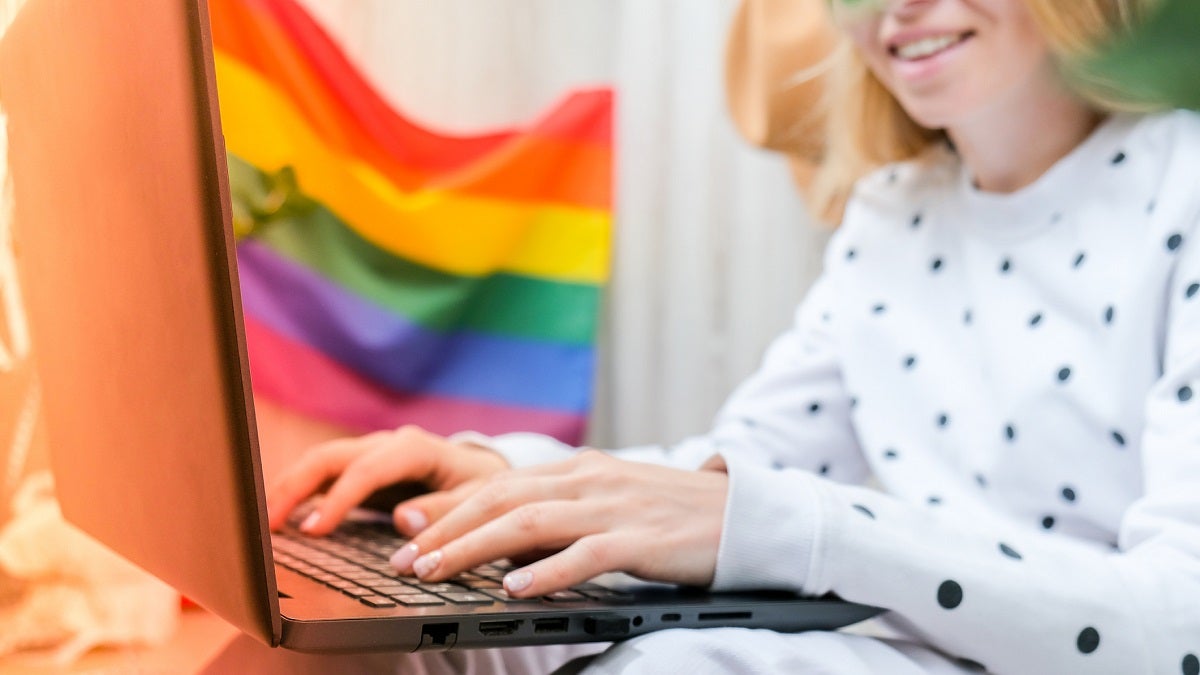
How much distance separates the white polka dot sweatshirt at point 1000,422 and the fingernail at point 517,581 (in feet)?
0.31

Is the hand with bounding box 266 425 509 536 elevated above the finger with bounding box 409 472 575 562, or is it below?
below

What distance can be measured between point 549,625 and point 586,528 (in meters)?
0.09

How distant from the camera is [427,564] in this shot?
0.47 meters

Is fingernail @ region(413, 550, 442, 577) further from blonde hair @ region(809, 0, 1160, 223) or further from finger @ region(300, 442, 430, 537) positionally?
blonde hair @ region(809, 0, 1160, 223)

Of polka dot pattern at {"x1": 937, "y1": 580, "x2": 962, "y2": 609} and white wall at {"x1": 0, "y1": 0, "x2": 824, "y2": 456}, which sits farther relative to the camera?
white wall at {"x1": 0, "y1": 0, "x2": 824, "y2": 456}

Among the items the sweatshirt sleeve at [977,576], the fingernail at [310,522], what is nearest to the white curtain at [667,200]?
the fingernail at [310,522]

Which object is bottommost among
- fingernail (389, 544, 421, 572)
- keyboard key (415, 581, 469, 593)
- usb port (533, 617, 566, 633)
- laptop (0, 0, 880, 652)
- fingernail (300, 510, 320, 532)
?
fingernail (300, 510, 320, 532)

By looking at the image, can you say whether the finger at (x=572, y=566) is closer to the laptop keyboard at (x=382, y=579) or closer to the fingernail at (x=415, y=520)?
the laptop keyboard at (x=382, y=579)

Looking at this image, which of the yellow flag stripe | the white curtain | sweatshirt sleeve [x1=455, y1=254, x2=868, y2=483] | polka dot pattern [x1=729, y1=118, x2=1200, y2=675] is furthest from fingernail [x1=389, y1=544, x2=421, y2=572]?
the white curtain

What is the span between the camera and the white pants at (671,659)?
0.40m

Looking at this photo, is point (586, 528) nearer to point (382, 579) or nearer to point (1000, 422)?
point (382, 579)

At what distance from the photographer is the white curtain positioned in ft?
4.44

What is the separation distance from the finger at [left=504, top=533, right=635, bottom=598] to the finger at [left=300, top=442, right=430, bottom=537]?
0.23m

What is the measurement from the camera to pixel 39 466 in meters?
0.64
